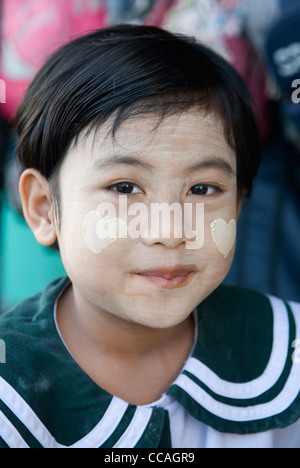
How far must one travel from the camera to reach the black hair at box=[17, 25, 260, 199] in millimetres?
844

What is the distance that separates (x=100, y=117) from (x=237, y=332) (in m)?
0.46

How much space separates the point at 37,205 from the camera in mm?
971

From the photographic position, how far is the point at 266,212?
62.1 inches

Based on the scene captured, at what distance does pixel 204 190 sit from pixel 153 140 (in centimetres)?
12

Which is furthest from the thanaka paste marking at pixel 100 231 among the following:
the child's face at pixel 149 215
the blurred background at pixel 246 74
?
the blurred background at pixel 246 74

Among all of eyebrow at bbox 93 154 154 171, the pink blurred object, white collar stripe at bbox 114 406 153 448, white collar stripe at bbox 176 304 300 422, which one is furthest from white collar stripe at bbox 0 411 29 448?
the pink blurred object

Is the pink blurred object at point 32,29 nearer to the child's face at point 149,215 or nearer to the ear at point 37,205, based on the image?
the ear at point 37,205

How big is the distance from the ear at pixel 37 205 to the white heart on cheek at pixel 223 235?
0.27 metres

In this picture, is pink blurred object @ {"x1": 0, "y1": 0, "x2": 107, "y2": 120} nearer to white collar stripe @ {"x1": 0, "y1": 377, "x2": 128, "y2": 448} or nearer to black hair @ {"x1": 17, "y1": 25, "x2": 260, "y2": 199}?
black hair @ {"x1": 17, "y1": 25, "x2": 260, "y2": 199}

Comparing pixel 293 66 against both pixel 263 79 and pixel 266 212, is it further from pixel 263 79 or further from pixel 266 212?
pixel 266 212

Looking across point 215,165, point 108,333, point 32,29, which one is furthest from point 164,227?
point 32,29

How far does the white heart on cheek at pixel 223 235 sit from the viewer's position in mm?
872
